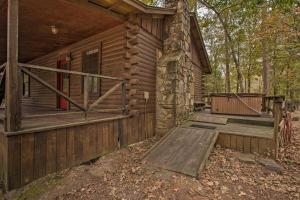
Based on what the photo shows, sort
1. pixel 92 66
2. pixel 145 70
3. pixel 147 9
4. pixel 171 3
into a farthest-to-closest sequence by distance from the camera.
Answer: pixel 92 66, pixel 171 3, pixel 145 70, pixel 147 9

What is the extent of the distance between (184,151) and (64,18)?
16.0ft

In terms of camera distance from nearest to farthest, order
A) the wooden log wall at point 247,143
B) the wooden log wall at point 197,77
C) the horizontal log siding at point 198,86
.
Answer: the wooden log wall at point 247,143 < the wooden log wall at point 197,77 < the horizontal log siding at point 198,86

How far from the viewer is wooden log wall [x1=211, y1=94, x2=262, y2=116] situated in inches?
261

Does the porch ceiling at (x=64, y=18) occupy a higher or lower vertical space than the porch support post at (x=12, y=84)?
higher

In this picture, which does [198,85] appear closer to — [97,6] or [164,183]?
[97,6]

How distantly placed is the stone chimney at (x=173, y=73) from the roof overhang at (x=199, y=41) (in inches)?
47.2

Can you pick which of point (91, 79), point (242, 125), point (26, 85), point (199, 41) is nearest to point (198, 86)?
point (199, 41)

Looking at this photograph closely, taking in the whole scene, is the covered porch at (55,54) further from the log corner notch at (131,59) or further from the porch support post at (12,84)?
the log corner notch at (131,59)

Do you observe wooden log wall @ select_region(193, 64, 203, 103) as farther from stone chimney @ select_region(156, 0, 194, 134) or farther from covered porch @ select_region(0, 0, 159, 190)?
covered porch @ select_region(0, 0, 159, 190)

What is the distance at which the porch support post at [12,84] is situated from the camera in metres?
2.88

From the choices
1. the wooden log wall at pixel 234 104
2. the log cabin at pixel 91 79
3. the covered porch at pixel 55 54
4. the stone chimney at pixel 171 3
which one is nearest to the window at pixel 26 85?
the covered porch at pixel 55 54

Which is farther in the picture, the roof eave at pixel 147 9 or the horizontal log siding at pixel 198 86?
the horizontal log siding at pixel 198 86

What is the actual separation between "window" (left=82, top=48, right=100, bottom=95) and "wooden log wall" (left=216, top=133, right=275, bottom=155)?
171 inches

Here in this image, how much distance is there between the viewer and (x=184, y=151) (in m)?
4.18
